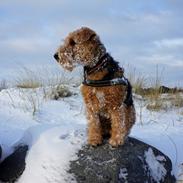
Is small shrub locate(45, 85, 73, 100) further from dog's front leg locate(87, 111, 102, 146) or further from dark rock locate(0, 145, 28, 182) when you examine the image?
dog's front leg locate(87, 111, 102, 146)

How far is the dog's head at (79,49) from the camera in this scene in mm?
5488

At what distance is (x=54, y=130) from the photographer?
6.71 metres

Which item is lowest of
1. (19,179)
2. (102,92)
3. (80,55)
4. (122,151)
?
(19,179)

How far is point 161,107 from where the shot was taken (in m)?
9.57

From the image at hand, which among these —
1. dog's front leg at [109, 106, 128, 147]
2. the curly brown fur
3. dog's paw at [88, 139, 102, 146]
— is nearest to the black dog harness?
the curly brown fur

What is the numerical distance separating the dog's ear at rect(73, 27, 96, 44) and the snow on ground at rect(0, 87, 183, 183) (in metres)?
1.38

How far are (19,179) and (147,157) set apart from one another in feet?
5.11

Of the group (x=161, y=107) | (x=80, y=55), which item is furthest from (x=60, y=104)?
(x=80, y=55)

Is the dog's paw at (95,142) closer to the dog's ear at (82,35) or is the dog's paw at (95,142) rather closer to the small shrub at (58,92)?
the dog's ear at (82,35)

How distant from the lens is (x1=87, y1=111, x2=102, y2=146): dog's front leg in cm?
583

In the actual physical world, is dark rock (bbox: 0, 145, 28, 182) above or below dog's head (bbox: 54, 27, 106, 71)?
below

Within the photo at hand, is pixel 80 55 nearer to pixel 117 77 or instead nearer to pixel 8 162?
pixel 117 77

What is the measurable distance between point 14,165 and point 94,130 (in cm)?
129

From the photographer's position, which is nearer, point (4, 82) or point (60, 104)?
point (60, 104)
